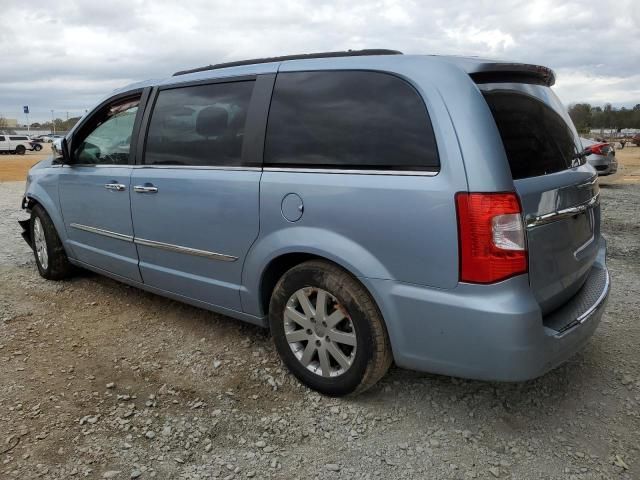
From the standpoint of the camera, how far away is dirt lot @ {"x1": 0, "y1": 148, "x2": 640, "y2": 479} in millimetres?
2455

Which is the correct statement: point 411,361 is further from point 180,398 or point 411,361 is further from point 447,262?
point 180,398

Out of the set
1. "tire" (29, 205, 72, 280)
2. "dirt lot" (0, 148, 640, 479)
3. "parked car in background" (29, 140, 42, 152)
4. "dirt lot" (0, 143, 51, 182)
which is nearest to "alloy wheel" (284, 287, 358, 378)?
"dirt lot" (0, 148, 640, 479)

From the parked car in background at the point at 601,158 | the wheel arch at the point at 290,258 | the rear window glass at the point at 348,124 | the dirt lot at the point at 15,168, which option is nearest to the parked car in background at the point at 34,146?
the dirt lot at the point at 15,168

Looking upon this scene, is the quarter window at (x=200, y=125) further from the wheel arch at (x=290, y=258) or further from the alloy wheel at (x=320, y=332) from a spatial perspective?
the alloy wheel at (x=320, y=332)

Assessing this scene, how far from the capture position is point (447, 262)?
2379 millimetres

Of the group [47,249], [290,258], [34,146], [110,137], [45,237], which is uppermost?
[110,137]

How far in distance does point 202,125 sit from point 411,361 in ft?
6.31

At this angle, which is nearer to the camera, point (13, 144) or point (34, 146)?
point (13, 144)

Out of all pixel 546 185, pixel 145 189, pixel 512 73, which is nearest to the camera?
pixel 546 185

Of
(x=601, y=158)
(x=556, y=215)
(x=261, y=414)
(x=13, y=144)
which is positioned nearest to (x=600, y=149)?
(x=601, y=158)

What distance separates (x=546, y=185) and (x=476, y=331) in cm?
76

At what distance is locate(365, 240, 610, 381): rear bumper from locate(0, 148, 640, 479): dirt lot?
402mm

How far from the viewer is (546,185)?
2.53 metres

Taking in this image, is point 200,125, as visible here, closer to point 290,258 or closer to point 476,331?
point 290,258
